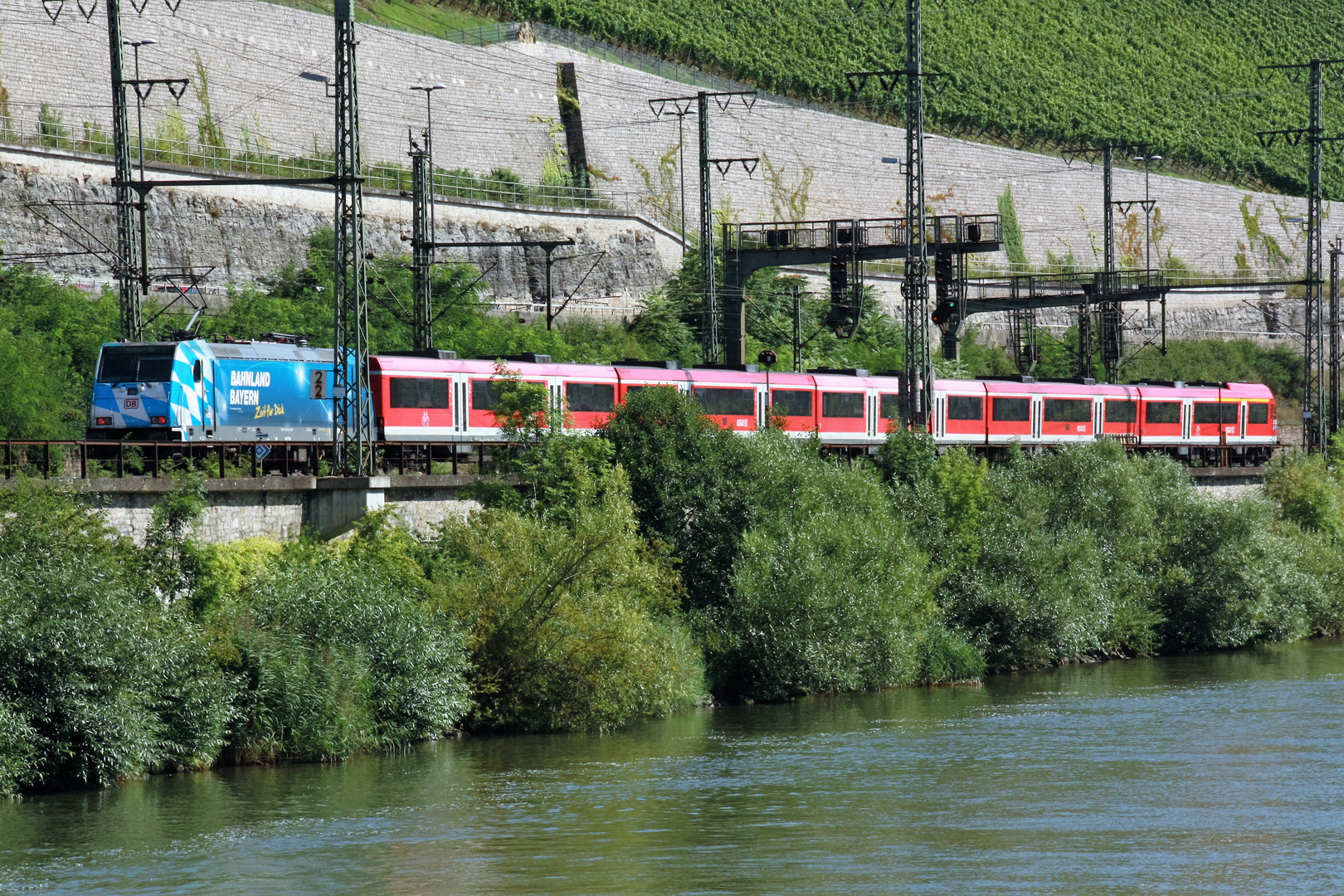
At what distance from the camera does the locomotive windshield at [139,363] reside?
33.9 meters

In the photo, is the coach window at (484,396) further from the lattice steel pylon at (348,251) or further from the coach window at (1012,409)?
the coach window at (1012,409)

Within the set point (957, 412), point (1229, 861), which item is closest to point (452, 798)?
point (1229, 861)

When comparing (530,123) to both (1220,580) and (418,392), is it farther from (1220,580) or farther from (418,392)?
(1220,580)

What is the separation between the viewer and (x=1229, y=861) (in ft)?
67.7

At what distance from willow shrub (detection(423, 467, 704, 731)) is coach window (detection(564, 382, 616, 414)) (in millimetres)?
10008

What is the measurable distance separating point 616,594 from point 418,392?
9.70 m

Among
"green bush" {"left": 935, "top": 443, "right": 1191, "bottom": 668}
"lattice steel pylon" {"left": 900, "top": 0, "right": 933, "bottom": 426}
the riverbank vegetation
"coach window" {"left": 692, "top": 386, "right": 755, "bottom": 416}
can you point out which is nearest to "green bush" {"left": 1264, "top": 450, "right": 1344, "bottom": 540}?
the riverbank vegetation

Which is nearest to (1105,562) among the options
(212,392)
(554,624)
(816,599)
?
(816,599)

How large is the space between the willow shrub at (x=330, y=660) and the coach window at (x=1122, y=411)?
3212 cm

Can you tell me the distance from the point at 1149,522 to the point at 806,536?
42.0 feet

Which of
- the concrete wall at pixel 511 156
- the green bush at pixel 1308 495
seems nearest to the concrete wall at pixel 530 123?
the concrete wall at pixel 511 156

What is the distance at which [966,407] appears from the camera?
166 ft

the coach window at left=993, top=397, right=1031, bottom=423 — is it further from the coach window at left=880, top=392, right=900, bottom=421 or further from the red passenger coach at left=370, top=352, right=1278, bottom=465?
the coach window at left=880, top=392, right=900, bottom=421

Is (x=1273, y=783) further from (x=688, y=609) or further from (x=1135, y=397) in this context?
(x=1135, y=397)
